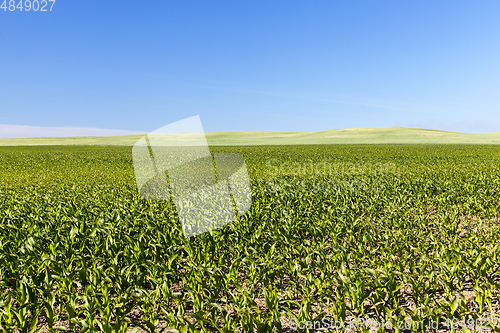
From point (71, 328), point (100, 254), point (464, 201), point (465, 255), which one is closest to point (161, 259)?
point (100, 254)

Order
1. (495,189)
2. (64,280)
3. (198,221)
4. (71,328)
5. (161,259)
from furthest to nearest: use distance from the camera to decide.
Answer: (495,189), (198,221), (161,259), (64,280), (71,328)

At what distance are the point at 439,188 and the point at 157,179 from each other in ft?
42.6

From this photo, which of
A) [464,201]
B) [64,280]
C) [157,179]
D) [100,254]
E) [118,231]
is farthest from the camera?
[157,179]

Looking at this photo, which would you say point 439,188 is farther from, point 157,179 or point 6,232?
point 6,232

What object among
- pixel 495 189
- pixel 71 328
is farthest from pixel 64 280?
pixel 495 189

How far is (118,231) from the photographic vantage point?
257 inches

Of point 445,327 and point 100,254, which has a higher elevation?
point 100,254

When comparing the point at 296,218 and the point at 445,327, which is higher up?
the point at 296,218

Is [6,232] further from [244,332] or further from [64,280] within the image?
[244,332]

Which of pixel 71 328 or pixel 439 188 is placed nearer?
pixel 71 328

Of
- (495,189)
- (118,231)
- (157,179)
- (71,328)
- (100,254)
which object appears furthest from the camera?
(157,179)

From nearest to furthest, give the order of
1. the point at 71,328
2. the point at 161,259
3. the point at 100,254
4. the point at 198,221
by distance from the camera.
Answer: the point at 71,328, the point at 161,259, the point at 100,254, the point at 198,221

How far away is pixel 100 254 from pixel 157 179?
9160 millimetres

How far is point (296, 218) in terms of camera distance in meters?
7.85
